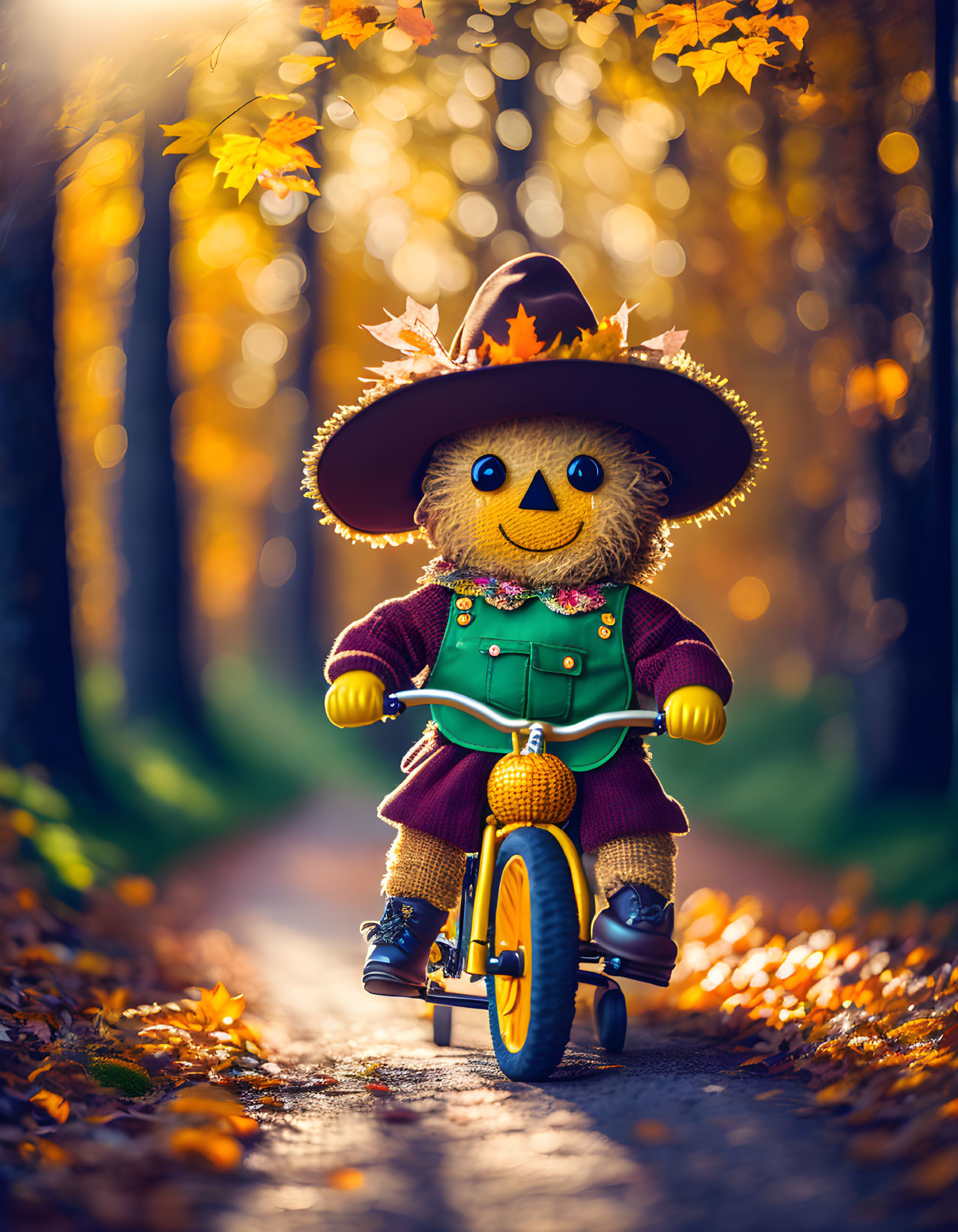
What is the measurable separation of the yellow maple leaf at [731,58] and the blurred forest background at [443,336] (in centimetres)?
55

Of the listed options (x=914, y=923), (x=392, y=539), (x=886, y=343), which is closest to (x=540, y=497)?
(x=392, y=539)

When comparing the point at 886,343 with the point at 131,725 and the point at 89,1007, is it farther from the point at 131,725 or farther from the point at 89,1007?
the point at 131,725

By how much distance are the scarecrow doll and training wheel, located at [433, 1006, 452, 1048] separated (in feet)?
2.00

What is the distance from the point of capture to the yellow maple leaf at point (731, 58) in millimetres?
3969

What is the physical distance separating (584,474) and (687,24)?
1849 mm

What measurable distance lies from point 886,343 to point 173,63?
418 cm

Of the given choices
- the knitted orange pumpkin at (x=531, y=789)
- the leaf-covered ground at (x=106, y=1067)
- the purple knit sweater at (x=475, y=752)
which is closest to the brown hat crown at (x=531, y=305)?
the purple knit sweater at (x=475, y=752)

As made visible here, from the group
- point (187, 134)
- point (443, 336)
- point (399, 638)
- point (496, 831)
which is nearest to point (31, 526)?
point (187, 134)

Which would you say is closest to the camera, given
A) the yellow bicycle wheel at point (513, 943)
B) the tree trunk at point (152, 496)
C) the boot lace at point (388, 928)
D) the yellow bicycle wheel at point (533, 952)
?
the yellow bicycle wheel at point (533, 952)

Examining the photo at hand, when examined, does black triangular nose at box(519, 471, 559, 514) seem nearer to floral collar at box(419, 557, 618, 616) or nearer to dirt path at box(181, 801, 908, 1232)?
floral collar at box(419, 557, 618, 616)

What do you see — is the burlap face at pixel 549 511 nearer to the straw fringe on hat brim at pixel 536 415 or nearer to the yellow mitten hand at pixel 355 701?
the straw fringe on hat brim at pixel 536 415

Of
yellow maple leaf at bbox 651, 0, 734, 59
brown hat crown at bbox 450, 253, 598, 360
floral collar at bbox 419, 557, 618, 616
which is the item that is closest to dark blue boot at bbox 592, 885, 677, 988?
floral collar at bbox 419, 557, 618, 616

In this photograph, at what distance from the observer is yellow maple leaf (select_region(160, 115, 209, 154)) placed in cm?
404

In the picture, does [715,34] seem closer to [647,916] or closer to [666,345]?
[666,345]
